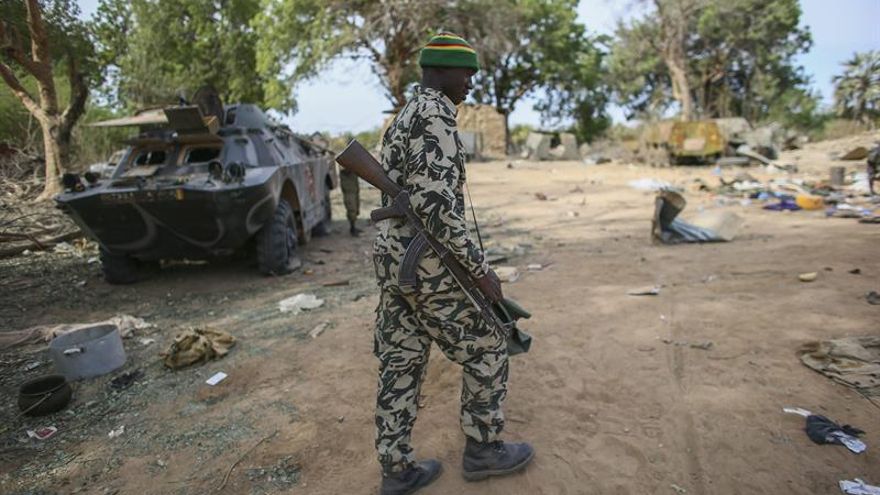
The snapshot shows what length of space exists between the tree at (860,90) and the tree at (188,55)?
27.3 m

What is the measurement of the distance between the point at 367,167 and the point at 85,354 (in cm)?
289

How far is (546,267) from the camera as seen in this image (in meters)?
6.19

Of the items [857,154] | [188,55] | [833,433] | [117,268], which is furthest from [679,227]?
[188,55]

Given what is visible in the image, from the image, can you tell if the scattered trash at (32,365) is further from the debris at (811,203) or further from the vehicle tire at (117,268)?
the debris at (811,203)

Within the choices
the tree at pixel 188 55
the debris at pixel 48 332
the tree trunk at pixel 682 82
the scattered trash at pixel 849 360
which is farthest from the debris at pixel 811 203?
the tree trunk at pixel 682 82

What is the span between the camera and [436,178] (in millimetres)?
2037

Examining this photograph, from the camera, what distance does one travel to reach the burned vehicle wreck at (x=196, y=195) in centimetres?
531

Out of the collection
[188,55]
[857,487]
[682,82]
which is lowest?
[857,487]

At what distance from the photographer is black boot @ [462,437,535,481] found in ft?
8.04

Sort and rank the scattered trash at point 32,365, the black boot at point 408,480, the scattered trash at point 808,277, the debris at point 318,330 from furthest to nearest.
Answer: the scattered trash at point 808,277, the debris at point 318,330, the scattered trash at point 32,365, the black boot at point 408,480

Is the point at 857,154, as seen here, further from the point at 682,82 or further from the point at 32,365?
the point at 32,365

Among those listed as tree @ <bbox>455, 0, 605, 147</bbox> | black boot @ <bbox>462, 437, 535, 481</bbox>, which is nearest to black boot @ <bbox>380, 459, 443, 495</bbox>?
black boot @ <bbox>462, 437, 535, 481</bbox>

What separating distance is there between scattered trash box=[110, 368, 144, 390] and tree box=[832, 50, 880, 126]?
32.2 m

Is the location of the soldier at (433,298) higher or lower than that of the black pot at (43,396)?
higher
